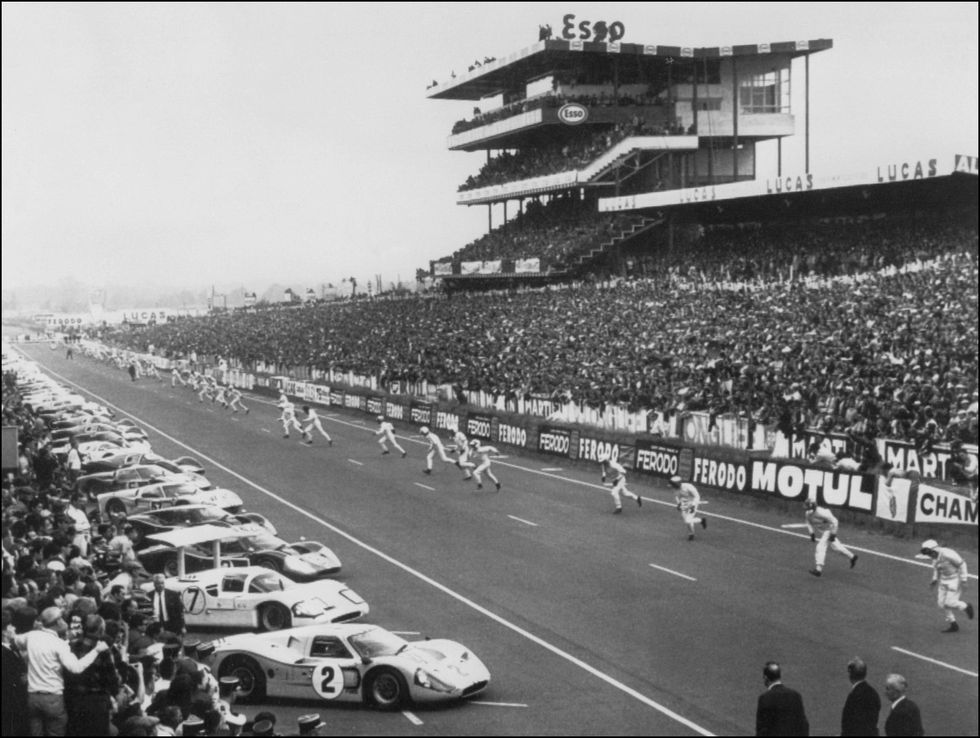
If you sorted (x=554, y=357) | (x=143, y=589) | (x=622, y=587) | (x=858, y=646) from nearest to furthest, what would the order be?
(x=858, y=646)
(x=143, y=589)
(x=622, y=587)
(x=554, y=357)

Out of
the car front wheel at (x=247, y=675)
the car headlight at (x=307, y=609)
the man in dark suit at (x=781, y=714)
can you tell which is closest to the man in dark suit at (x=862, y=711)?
the man in dark suit at (x=781, y=714)

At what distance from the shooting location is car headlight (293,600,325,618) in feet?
59.0

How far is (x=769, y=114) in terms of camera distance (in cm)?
6694

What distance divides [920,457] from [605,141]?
4070cm

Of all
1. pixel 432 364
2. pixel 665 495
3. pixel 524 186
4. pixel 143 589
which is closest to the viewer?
pixel 143 589

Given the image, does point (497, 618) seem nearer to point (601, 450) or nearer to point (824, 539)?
point (824, 539)

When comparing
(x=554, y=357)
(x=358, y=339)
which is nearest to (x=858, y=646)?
(x=554, y=357)

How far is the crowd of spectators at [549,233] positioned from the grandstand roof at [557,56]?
8.48 metres

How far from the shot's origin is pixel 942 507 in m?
23.1

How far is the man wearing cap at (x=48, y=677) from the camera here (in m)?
10.9

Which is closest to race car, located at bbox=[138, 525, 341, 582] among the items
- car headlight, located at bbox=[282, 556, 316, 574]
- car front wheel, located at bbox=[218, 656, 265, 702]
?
car headlight, located at bbox=[282, 556, 316, 574]

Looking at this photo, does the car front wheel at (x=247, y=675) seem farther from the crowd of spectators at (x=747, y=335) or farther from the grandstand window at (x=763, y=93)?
the grandstand window at (x=763, y=93)

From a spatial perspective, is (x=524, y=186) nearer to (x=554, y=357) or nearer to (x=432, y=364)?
(x=432, y=364)

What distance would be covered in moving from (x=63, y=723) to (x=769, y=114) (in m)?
62.3
